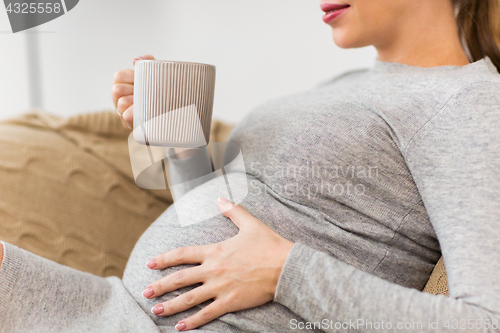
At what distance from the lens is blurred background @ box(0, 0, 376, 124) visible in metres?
1.32

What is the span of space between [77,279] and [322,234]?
0.42 meters

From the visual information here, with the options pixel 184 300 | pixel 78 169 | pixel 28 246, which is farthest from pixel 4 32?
pixel 184 300

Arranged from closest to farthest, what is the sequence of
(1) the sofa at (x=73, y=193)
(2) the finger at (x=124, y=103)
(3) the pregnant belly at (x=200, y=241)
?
(3) the pregnant belly at (x=200, y=241) < (2) the finger at (x=124, y=103) < (1) the sofa at (x=73, y=193)

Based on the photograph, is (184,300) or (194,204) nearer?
(184,300)

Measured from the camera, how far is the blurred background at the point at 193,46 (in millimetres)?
1316

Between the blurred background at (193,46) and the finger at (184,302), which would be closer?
the finger at (184,302)

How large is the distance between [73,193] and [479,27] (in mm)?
1003

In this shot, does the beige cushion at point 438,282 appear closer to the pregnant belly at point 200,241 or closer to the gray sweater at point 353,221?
the gray sweater at point 353,221

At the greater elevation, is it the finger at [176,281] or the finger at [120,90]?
the finger at [120,90]

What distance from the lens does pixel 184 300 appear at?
537mm

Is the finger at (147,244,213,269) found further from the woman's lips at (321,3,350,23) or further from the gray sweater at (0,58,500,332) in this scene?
the woman's lips at (321,3,350,23)

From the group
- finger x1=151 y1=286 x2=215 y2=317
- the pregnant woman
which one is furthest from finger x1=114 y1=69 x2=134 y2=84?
finger x1=151 y1=286 x2=215 y2=317

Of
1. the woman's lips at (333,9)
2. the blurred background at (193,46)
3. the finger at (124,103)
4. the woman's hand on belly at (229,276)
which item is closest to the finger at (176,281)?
the woman's hand on belly at (229,276)

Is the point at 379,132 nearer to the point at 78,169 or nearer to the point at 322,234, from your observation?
the point at 322,234
